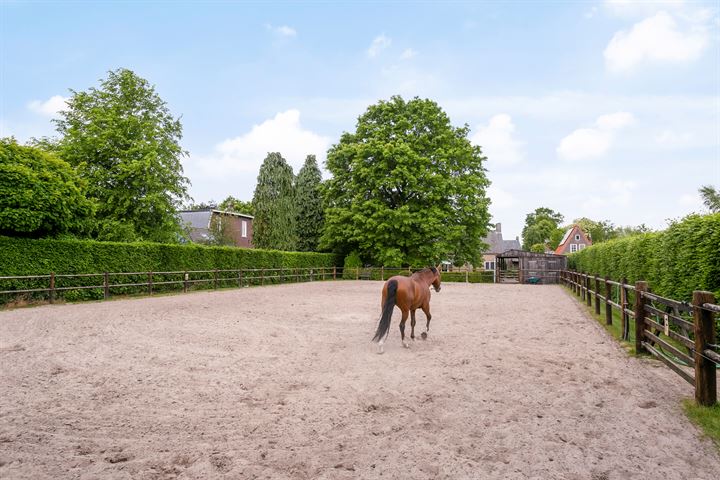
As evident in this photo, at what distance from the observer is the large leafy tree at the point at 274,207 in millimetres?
38844

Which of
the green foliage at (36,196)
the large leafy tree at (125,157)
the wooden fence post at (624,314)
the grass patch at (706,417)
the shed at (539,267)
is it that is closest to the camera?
the grass patch at (706,417)

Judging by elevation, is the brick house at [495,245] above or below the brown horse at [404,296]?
above

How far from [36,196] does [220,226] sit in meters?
26.2

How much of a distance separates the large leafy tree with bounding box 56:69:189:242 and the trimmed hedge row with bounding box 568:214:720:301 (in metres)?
23.1

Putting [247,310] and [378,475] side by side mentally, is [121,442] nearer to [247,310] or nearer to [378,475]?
[378,475]

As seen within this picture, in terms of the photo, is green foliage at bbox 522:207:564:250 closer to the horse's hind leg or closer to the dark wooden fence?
the dark wooden fence

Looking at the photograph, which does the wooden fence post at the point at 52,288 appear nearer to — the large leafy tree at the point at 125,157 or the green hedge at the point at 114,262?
the green hedge at the point at 114,262

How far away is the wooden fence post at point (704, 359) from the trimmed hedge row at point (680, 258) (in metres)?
2.68

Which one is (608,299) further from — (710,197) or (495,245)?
(495,245)

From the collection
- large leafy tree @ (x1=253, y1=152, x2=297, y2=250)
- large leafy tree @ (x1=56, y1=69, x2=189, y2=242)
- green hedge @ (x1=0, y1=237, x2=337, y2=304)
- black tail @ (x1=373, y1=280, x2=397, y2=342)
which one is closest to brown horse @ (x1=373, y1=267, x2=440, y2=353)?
black tail @ (x1=373, y1=280, x2=397, y2=342)

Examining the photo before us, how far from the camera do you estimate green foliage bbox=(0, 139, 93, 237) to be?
13.6 m

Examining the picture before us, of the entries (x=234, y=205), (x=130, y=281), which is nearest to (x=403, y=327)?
(x=130, y=281)

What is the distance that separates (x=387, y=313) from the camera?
24.4ft

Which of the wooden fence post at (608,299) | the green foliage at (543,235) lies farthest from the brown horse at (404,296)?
the green foliage at (543,235)
